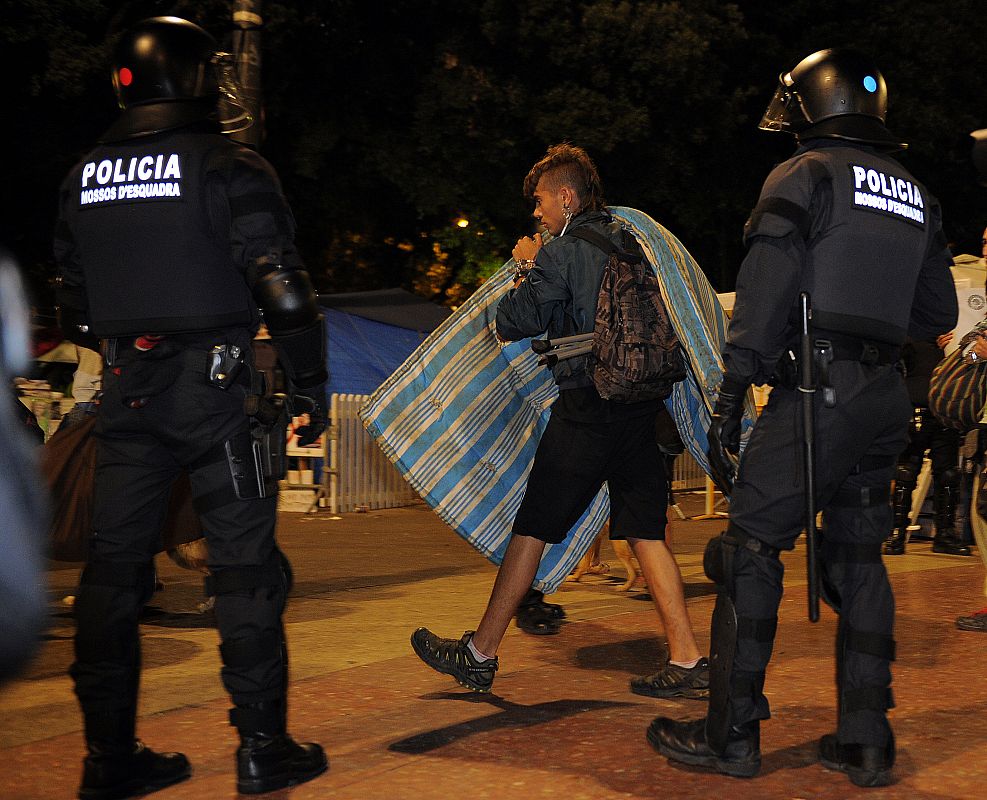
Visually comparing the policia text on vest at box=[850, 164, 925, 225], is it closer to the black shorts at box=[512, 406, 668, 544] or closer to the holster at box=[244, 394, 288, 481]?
the black shorts at box=[512, 406, 668, 544]

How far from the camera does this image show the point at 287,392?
3.72 meters

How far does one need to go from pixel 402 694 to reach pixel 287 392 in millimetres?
1589

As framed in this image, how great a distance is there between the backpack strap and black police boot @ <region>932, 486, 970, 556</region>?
214 inches

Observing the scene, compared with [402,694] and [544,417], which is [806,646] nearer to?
[544,417]

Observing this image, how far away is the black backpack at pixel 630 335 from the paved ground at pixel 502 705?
1.18m

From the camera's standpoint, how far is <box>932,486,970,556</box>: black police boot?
9266 mm

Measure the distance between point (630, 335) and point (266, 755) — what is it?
200cm

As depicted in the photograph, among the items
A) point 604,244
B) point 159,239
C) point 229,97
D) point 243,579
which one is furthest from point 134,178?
point 604,244

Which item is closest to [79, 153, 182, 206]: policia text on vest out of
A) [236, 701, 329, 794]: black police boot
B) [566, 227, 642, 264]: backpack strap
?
[236, 701, 329, 794]: black police boot

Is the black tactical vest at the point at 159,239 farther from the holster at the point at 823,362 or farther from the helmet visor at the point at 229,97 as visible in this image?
the holster at the point at 823,362

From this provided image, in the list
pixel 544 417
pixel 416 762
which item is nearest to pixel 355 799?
pixel 416 762

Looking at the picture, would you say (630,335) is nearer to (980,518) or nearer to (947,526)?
(980,518)

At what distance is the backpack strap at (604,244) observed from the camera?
4.79 m

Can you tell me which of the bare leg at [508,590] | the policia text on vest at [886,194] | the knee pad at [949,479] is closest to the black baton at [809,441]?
the policia text on vest at [886,194]
